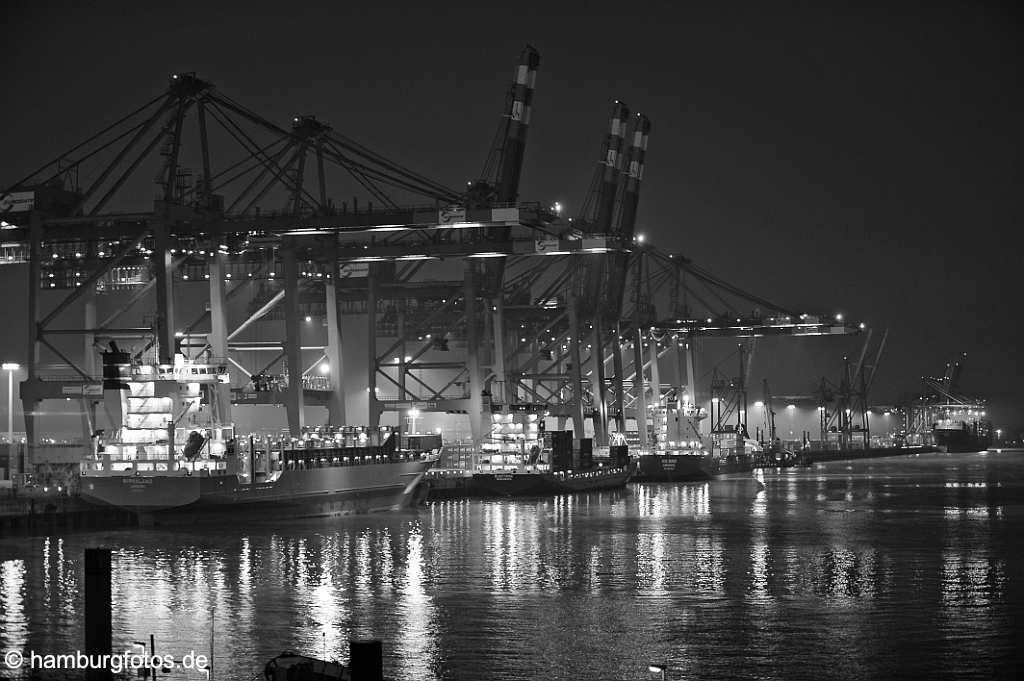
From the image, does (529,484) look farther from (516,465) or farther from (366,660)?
(366,660)

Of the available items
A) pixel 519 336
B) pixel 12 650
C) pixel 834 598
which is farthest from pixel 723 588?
pixel 519 336

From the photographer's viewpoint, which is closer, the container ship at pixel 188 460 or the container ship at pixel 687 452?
the container ship at pixel 188 460

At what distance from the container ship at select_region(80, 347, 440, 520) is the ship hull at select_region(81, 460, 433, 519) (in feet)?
0.12

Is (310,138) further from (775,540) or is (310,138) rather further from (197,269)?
(775,540)

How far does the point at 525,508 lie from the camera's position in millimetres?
66000

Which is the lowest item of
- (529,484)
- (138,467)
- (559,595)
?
(559,595)

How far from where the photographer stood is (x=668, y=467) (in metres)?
104

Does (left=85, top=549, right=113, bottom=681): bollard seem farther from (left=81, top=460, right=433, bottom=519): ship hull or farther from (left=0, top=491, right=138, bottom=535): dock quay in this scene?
(left=81, top=460, right=433, bottom=519): ship hull

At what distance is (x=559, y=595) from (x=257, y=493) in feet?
72.5

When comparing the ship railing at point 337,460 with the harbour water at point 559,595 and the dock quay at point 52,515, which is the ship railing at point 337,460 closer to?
the harbour water at point 559,595

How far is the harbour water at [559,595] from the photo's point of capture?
2536 cm

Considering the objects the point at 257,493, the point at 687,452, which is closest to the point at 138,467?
the point at 257,493

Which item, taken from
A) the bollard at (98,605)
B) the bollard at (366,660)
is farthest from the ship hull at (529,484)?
the bollard at (366,660)

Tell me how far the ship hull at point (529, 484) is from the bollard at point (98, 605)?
5584 centimetres
